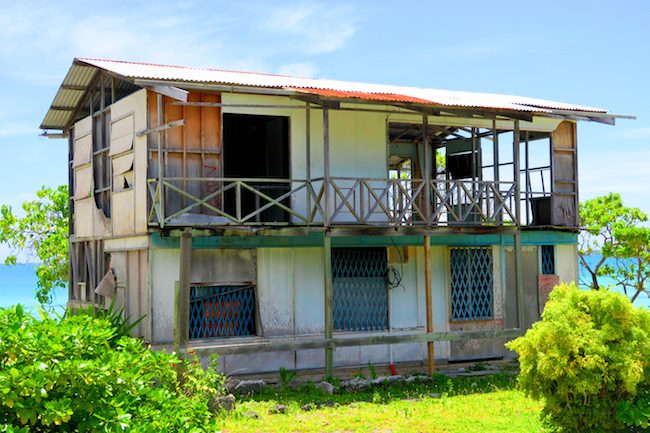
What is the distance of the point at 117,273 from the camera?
16.8m

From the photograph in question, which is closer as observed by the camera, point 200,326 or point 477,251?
point 200,326

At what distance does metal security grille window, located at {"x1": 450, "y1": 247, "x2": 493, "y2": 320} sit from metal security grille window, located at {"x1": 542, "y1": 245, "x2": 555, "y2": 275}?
4.93 feet

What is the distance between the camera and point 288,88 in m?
14.7

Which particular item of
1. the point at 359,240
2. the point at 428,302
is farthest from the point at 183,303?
the point at 428,302

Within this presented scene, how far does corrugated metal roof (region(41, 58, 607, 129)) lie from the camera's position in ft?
48.7

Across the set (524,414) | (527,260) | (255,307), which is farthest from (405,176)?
(524,414)

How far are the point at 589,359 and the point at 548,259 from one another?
9718 millimetres

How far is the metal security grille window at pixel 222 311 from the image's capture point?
15.3m

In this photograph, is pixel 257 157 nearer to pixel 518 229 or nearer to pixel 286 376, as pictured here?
pixel 286 376

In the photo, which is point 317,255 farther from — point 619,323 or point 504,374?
point 619,323

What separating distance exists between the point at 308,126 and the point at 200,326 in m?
4.18

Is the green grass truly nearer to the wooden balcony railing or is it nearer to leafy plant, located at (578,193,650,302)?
the wooden balcony railing

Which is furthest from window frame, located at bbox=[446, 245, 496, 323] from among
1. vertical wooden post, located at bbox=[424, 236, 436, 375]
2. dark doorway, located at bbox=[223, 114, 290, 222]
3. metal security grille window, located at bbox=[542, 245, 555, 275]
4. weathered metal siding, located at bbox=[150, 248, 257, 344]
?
weathered metal siding, located at bbox=[150, 248, 257, 344]

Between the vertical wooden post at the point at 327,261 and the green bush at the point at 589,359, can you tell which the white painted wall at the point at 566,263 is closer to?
the vertical wooden post at the point at 327,261
